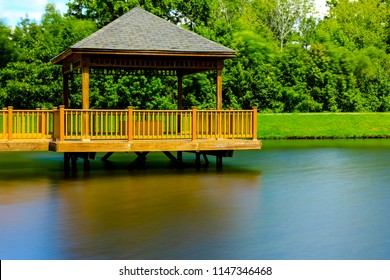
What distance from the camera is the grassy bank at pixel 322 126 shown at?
3997 cm

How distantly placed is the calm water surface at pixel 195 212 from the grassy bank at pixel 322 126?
57.8 feet

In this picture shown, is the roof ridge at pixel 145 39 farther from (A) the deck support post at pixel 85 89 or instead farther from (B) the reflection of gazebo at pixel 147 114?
(A) the deck support post at pixel 85 89

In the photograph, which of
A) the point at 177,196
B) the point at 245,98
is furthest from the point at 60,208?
the point at 245,98

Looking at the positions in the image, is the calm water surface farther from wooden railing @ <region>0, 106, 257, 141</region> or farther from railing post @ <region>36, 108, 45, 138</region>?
railing post @ <region>36, 108, 45, 138</region>

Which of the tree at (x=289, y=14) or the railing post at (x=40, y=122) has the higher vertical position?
the tree at (x=289, y=14)

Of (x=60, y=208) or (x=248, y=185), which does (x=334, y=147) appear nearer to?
(x=248, y=185)

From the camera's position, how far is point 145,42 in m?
19.5

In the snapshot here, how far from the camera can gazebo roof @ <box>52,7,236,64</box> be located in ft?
61.5

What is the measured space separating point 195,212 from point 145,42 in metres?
7.78

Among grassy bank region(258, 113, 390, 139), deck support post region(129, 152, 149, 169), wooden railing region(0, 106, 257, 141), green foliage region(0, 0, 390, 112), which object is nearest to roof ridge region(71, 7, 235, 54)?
wooden railing region(0, 106, 257, 141)

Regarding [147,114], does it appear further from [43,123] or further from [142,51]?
[43,123]

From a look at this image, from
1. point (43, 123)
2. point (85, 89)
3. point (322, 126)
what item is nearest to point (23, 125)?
point (43, 123)

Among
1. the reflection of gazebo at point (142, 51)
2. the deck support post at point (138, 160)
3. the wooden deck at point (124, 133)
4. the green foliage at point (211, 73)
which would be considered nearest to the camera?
the wooden deck at point (124, 133)

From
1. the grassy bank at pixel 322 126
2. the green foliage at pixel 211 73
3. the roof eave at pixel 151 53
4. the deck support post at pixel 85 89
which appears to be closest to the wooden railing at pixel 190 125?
the deck support post at pixel 85 89
